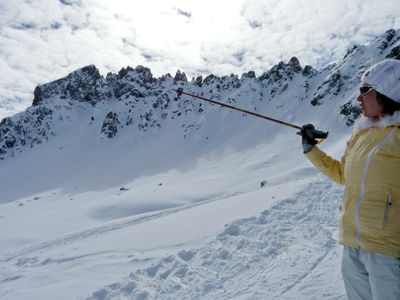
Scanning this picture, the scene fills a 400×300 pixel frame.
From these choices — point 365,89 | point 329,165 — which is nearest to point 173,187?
point 329,165

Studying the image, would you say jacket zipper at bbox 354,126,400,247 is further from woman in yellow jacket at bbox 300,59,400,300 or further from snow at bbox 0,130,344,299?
snow at bbox 0,130,344,299

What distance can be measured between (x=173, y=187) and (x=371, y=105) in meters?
33.6

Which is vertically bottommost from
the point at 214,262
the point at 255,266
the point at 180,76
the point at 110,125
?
the point at 255,266

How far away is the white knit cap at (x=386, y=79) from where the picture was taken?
208 centimetres

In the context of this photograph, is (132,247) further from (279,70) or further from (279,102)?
(279,70)

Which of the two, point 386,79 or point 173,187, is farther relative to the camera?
point 173,187

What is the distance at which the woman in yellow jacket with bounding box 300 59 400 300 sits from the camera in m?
1.93

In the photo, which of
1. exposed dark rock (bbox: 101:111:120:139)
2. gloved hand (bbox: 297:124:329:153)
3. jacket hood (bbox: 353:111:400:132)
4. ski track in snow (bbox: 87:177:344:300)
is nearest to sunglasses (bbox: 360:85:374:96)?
jacket hood (bbox: 353:111:400:132)

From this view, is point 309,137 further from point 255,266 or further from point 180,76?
point 180,76

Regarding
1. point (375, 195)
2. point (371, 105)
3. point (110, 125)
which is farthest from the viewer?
point (110, 125)

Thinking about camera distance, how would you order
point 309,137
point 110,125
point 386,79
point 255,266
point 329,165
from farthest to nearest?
point 110,125 → point 255,266 → point 309,137 → point 329,165 → point 386,79

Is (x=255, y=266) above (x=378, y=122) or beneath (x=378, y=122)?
beneath

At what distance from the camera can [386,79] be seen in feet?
6.93

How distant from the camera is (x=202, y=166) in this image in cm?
5662
